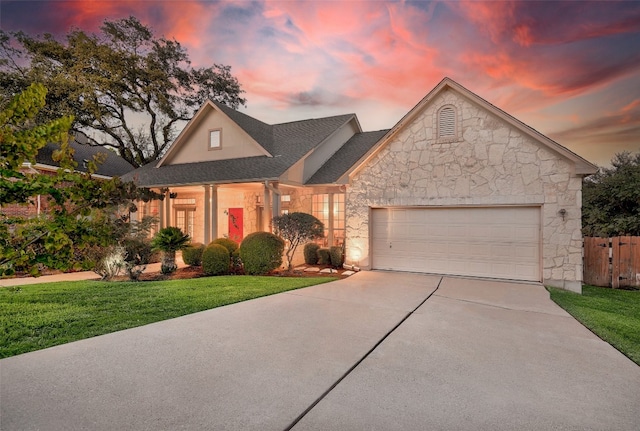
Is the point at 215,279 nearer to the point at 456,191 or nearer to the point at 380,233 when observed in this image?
the point at 380,233

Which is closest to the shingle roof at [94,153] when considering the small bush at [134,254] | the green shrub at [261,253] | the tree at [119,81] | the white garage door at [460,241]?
the tree at [119,81]

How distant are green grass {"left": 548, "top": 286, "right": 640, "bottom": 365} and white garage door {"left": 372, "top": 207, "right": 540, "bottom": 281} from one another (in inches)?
51.2

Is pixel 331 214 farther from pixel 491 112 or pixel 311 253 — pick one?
pixel 491 112

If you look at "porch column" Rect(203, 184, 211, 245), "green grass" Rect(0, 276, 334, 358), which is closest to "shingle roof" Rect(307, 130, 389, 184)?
"porch column" Rect(203, 184, 211, 245)

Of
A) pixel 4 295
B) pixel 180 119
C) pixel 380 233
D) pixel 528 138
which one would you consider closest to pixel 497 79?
pixel 528 138

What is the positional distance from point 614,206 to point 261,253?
13.8 metres

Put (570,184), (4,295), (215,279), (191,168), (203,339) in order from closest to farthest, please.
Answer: (203,339) → (4,295) → (570,184) → (215,279) → (191,168)

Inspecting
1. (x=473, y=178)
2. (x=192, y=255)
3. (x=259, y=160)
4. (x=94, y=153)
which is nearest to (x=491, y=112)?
(x=473, y=178)

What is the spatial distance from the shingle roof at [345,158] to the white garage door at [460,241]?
3.08m

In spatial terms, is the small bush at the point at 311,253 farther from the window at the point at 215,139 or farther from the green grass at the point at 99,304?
the window at the point at 215,139

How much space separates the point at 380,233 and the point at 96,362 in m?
9.03

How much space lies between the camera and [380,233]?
11.4 meters

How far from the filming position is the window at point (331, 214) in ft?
44.4

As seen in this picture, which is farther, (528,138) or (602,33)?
(602,33)
